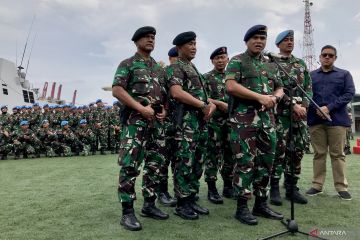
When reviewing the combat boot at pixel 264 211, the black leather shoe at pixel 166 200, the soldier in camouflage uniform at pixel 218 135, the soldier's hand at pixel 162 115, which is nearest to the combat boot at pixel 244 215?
the combat boot at pixel 264 211

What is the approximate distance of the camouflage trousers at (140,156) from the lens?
124 inches

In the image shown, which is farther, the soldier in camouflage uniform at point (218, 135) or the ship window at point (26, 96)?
the ship window at point (26, 96)

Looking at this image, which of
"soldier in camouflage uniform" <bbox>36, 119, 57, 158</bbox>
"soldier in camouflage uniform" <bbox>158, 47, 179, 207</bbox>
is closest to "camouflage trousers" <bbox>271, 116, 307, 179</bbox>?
"soldier in camouflage uniform" <bbox>158, 47, 179, 207</bbox>

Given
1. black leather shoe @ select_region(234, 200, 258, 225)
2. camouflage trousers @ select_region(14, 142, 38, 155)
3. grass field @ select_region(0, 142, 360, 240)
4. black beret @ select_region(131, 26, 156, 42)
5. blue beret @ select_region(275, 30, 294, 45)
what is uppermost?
blue beret @ select_region(275, 30, 294, 45)

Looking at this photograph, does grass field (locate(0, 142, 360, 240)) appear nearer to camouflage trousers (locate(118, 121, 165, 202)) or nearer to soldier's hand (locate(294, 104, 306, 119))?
camouflage trousers (locate(118, 121, 165, 202))

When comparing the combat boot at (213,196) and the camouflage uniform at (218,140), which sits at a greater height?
the camouflage uniform at (218,140)

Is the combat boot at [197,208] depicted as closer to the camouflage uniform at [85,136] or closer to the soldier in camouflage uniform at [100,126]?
the soldier in camouflage uniform at [100,126]

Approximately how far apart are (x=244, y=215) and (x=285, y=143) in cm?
118

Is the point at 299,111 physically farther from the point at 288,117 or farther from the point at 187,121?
the point at 187,121

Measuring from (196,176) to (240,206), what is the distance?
58cm

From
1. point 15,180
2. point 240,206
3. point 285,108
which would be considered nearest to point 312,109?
point 285,108

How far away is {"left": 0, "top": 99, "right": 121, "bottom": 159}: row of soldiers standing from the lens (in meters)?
10.7

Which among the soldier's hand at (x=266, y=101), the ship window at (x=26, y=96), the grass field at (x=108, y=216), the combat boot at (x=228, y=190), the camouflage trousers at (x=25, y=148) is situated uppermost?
the ship window at (x=26, y=96)

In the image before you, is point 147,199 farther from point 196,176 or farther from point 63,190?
point 63,190
